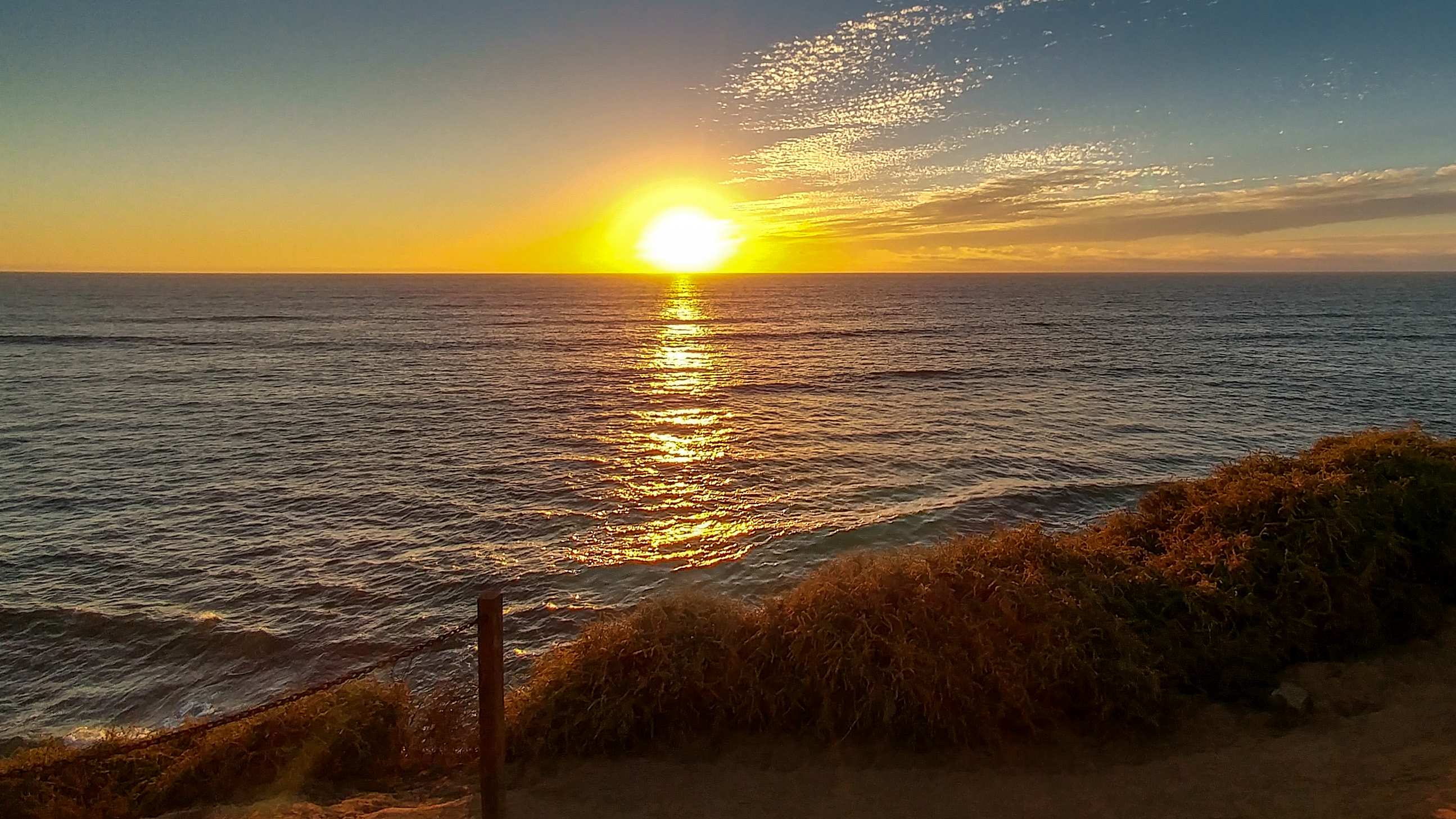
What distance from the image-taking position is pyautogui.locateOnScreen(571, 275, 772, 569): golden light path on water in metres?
17.3

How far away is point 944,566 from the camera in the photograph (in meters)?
9.45

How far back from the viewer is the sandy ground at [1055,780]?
6941mm

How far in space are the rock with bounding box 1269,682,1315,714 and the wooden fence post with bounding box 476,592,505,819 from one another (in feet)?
28.3

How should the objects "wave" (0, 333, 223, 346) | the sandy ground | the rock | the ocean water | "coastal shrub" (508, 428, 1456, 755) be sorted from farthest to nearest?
"wave" (0, 333, 223, 346), the ocean water, the rock, "coastal shrub" (508, 428, 1456, 755), the sandy ground

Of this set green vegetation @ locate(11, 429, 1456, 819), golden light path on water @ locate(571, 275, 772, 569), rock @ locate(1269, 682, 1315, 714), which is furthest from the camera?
golden light path on water @ locate(571, 275, 772, 569)

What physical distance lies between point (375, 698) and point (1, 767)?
12.4 feet

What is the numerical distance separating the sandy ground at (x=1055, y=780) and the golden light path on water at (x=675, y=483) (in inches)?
345

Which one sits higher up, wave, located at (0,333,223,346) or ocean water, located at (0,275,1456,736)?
wave, located at (0,333,223,346)

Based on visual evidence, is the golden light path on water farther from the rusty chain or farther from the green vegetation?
the rusty chain

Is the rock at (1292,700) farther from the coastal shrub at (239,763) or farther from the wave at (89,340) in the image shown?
the wave at (89,340)

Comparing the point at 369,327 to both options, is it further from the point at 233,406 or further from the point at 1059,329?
the point at 1059,329

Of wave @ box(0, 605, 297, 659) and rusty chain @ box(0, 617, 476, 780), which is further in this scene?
wave @ box(0, 605, 297, 659)

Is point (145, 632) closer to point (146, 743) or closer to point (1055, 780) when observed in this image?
point (146, 743)

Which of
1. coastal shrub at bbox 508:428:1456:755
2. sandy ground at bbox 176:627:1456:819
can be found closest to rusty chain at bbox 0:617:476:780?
sandy ground at bbox 176:627:1456:819
